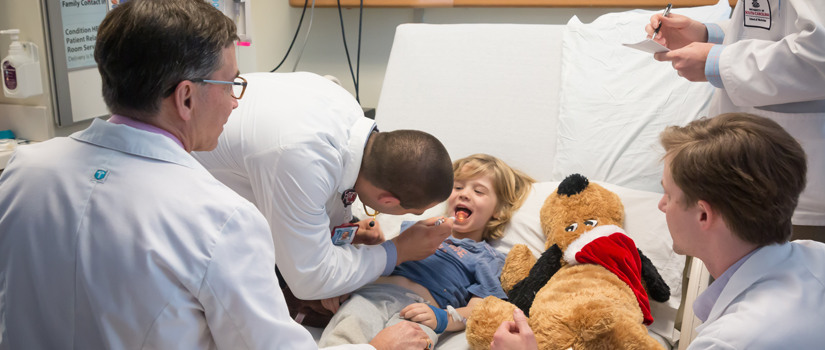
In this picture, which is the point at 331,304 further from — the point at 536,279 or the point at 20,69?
the point at 20,69

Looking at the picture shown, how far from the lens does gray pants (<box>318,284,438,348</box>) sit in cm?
159

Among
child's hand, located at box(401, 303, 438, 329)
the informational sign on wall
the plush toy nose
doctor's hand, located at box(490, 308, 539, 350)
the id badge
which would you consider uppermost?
the informational sign on wall

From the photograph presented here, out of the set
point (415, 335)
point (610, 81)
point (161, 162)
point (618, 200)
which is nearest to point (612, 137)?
point (610, 81)

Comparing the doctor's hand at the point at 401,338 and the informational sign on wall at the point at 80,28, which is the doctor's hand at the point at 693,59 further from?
the informational sign on wall at the point at 80,28

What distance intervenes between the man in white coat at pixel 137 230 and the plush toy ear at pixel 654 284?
46.1 inches

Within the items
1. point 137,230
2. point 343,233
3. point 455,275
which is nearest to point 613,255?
point 455,275

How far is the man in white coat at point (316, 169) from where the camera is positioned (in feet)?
4.98

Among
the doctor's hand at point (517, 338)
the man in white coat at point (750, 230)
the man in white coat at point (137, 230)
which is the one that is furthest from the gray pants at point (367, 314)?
the man in white coat at point (750, 230)

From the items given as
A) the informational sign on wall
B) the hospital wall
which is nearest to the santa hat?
the hospital wall

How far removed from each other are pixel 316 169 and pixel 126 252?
64cm

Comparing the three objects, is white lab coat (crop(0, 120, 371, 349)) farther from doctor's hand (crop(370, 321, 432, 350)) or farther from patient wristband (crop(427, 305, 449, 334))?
patient wristband (crop(427, 305, 449, 334))

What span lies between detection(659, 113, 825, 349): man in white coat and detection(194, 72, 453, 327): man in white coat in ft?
2.11

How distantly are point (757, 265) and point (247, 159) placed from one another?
3.64ft

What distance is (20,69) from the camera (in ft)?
6.66
